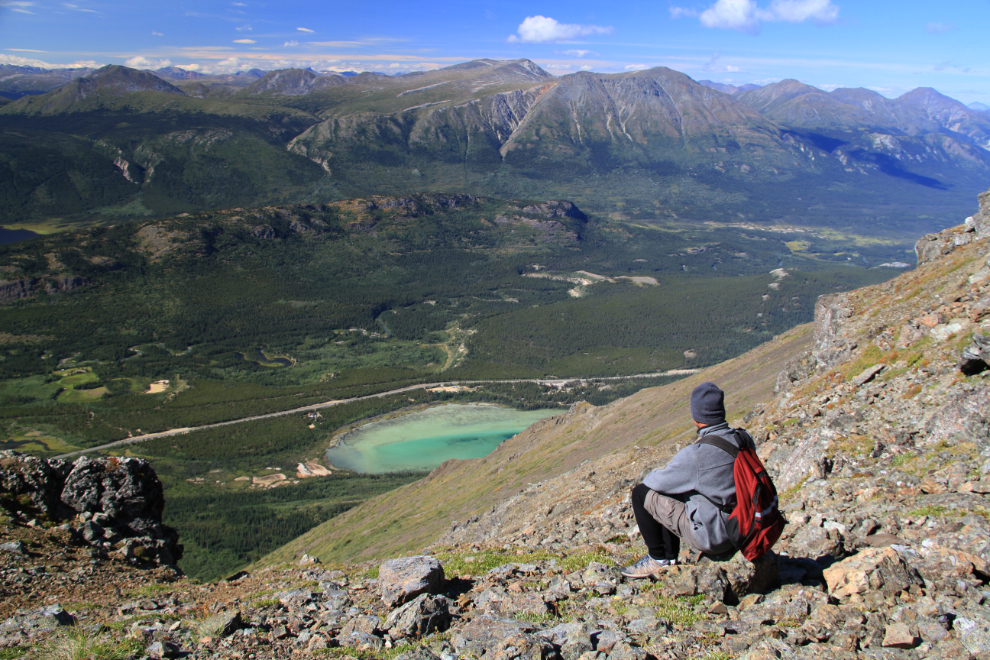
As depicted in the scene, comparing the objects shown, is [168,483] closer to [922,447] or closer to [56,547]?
[56,547]

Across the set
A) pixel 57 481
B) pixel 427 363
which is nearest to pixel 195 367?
pixel 427 363

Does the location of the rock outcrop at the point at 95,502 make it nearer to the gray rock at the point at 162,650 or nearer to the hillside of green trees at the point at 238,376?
the gray rock at the point at 162,650

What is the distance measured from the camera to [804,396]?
3047cm

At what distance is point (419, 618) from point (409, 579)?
1874mm

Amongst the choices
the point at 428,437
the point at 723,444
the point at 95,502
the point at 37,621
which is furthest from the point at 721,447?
the point at 428,437

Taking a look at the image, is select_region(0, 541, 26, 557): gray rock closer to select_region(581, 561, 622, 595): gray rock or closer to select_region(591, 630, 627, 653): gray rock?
select_region(581, 561, 622, 595): gray rock

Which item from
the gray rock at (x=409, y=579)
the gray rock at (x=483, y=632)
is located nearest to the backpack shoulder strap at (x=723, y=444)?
the gray rock at (x=483, y=632)

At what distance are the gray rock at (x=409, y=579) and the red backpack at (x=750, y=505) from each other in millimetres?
6272

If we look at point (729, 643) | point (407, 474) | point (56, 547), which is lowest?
point (407, 474)

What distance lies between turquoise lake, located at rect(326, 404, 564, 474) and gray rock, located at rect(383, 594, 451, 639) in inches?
3574

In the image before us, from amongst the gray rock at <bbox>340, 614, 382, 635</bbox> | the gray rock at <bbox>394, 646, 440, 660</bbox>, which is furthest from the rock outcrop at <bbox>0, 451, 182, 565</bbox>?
the gray rock at <bbox>394, 646, 440, 660</bbox>

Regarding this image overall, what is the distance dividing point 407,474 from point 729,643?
310ft

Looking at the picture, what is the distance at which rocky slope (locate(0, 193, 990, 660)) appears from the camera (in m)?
9.53

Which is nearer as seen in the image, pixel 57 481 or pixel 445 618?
pixel 445 618
